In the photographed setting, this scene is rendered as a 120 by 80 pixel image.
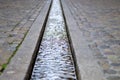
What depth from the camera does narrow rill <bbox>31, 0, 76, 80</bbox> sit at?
4.10m

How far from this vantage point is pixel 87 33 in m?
6.29

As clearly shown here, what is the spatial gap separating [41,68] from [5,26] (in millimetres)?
3262

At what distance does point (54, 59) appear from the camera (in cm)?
483

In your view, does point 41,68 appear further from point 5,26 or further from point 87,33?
point 5,26

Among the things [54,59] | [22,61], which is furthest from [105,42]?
[22,61]

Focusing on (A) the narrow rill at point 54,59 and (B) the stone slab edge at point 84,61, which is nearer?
(B) the stone slab edge at point 84,61

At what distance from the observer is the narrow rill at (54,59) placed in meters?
4.10

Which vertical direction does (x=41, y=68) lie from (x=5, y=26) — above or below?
below

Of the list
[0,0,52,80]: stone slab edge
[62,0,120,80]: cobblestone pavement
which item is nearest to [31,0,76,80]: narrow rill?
[0,0,52,80]: stone slab edge

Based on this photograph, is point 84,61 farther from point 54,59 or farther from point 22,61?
point 22,61

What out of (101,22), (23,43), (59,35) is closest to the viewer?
(23,43)

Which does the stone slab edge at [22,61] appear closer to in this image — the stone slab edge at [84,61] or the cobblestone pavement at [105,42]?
the stone slab edge at [84,61]

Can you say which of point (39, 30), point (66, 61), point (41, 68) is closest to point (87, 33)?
point (39, 30)

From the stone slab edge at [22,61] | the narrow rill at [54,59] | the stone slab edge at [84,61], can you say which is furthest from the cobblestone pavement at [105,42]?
the stone slab edge at [22,61]
